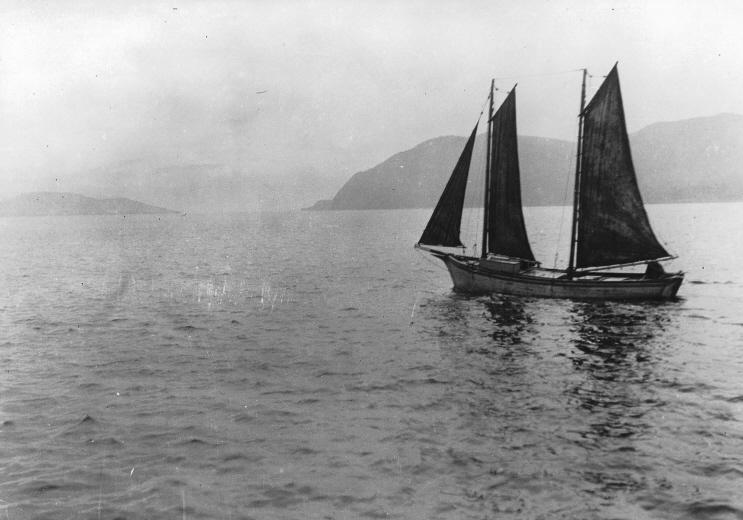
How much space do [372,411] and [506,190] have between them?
77.9ft

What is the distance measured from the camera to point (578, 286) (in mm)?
33656

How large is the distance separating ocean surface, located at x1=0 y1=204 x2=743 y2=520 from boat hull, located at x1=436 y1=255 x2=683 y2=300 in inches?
38.8

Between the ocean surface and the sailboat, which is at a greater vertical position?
the sailboat

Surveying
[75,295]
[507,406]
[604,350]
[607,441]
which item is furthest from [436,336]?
[75,295]

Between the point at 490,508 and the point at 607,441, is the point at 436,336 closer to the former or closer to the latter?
the point at 607,441

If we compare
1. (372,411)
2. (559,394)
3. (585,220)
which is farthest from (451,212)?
(372,411)

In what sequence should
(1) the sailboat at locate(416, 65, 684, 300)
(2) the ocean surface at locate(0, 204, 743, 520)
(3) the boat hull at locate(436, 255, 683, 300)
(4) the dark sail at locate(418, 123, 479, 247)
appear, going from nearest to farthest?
(2) the ocean surface at locate(0, 204, 743, 520) → (1) the sailboat at locate(416, 65, 684, 300) → (3) the boat hull at locate(436, 255, 683, 300) → (4) the dark sail at locate(418, 123, 479, 247)

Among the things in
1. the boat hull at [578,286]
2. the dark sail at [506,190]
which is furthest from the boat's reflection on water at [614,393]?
the dark sail at [506,190]

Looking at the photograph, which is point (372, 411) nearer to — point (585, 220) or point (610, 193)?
point (585, 220)

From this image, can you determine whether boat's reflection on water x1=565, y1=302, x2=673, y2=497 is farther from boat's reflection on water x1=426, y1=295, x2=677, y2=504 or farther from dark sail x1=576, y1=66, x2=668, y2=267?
dark sail x1=576, y1=66, x2=668, y2=267

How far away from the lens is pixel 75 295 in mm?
38438

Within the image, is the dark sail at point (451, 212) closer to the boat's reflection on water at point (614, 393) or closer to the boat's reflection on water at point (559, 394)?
the boat's reflection on water at point (559, 394)

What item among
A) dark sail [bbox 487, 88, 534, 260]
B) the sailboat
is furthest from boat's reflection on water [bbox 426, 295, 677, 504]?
dark sail [bbox 487, 88, 534, 260]

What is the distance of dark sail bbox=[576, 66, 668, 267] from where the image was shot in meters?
32.4
